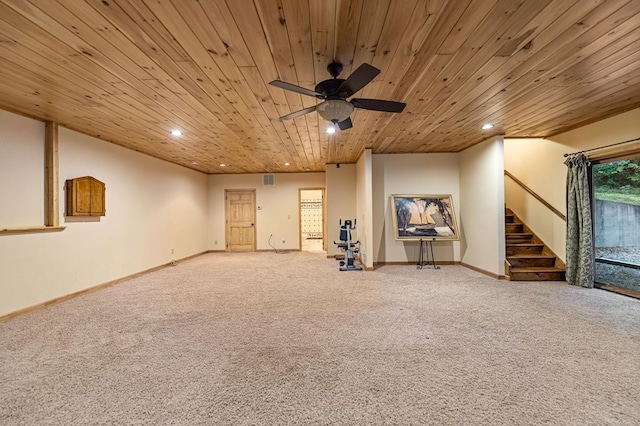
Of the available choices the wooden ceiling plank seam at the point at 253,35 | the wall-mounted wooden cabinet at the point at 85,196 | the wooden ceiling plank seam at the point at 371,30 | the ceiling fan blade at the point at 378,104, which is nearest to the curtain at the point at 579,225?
the ceiling fan blade at the point at 378,104

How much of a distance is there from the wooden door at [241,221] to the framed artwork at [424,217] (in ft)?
15.0

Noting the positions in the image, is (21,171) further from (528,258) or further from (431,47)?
(528,258)

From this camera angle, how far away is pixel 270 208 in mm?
8500

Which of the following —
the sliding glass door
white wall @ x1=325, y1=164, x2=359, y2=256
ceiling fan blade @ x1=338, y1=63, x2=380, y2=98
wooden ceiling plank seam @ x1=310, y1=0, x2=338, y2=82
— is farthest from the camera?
white wall @ x1=325, y1=164, x2=359, y2=256

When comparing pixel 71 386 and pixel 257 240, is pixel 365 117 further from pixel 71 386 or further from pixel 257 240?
pixel 257 240

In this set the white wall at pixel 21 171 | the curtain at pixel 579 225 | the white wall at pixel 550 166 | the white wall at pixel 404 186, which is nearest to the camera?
the white wall at pixel 21 171

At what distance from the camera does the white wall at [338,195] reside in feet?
23.7

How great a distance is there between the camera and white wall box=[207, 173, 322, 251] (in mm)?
8492

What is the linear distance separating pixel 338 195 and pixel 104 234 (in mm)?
5032

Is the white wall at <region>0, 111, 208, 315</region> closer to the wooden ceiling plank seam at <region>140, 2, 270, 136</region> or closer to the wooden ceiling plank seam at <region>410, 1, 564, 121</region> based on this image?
the wooden ceiling plank seam at <region>140, 2, 270, 136</region>

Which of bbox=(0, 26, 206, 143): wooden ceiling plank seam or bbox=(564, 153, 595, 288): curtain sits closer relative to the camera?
bbox=(0, 26, 206, 143): wooden ceiling plank seam

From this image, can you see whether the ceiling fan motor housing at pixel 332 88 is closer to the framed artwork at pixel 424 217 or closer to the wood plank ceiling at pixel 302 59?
the wood plank ceiling at pixel 302 59

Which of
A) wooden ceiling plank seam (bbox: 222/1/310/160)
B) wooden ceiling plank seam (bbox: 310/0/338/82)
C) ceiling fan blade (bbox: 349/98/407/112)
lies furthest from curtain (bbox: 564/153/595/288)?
wooden ceiling plank seam (bbox: 222/1/310/160)

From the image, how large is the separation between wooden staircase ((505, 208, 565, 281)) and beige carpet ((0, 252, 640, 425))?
2.20ft
